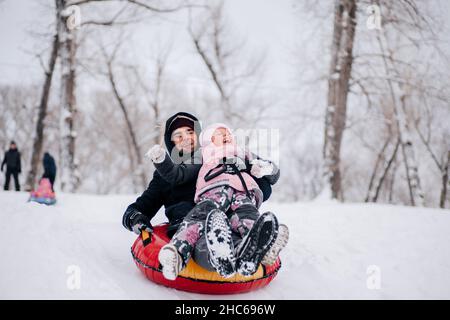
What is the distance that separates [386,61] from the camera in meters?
8.53

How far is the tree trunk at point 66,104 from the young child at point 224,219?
6.67 metres

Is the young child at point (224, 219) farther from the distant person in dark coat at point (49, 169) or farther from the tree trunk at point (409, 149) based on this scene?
the tree trunk at point (409, 149)

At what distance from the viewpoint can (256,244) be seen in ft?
7.16

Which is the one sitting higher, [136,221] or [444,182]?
[136,221]

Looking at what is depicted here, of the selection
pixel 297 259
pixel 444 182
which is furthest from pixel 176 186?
pixel 444 182

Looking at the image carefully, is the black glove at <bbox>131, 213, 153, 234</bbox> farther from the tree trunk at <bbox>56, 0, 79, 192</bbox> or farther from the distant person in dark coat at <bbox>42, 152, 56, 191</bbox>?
the tree trunk at <bbox>56, 0, 79, 192</bbox>

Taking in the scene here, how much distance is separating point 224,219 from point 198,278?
1.44 feet

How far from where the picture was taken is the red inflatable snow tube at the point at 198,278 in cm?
234

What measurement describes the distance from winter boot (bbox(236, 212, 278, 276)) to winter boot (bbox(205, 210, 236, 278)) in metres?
0.07

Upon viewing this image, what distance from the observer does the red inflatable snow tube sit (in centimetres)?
234

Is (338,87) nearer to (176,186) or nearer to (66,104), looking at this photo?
(176,186)

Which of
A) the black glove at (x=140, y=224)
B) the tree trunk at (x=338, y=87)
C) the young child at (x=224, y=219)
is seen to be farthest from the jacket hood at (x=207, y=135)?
the tree trunk at (x=338, y=87)

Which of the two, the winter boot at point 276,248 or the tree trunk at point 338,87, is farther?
the tree trunk at point 338,87
